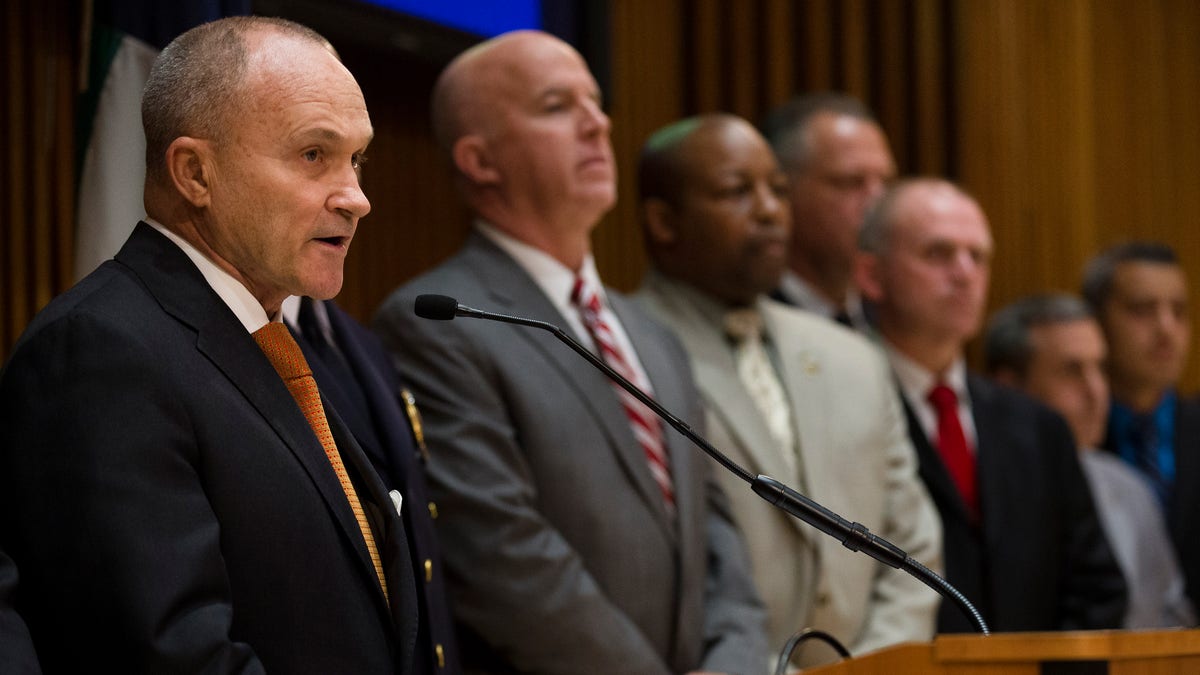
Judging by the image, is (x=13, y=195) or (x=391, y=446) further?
(x=13, y=195)

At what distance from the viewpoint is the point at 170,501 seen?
1.65 meters

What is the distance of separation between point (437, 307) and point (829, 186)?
2.26 meters

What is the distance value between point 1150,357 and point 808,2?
1476mm

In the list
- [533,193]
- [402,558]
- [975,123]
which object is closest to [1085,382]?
[975,123]

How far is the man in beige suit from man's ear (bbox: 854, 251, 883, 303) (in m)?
0.39

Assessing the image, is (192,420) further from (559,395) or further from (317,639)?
(559,395)

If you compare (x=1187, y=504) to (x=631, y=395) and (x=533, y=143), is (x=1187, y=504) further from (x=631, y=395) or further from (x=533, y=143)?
(x=533, y=143)

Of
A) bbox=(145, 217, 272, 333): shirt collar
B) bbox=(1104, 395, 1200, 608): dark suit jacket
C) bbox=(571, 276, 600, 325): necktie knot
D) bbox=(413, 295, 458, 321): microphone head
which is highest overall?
bbox=(145, 217, 272, 333): shirt collar

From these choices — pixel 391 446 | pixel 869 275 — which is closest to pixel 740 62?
pixel 869 275

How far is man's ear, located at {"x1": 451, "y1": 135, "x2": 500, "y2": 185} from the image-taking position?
2832 mm

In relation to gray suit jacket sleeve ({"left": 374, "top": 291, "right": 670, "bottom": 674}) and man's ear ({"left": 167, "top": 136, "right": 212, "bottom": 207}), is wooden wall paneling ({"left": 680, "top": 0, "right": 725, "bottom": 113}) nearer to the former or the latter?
gray suit jacket sleeve ({"left": 374, "top": 291, "right": 670, "bottom": 674})

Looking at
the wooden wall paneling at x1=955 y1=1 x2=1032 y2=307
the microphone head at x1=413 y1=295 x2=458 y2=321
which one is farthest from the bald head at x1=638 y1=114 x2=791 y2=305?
the wooden wall paneling at x1=955 y1=1 x2=1032 y2=307

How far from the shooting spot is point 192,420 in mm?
1715

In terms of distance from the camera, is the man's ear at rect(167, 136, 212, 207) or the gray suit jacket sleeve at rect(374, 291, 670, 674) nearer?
the man's ear at rect(167, 136, 212, 207)
